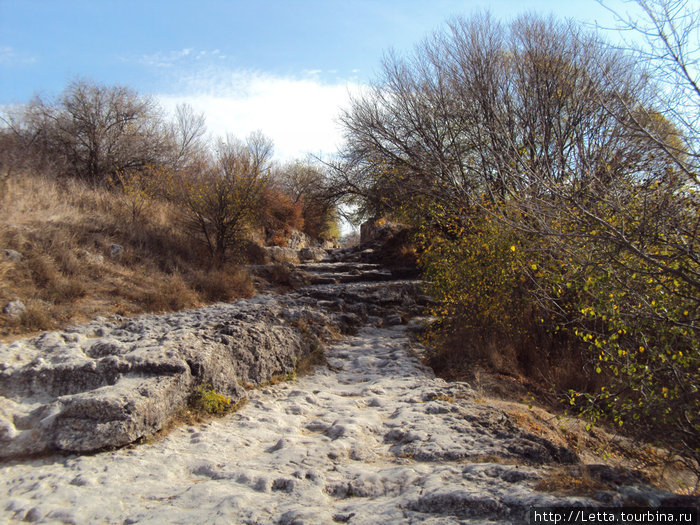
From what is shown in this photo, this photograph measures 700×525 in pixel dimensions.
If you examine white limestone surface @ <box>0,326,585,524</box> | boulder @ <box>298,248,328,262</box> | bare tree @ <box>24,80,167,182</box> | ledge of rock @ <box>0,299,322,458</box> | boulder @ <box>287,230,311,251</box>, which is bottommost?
white limestone surface @ <box>0,326,585,524</box>

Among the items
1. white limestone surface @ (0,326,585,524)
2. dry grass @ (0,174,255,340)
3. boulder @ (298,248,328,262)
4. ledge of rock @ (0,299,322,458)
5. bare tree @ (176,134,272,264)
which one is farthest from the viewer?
boulder @ (298,248,328,262)

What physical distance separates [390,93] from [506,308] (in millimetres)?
7523

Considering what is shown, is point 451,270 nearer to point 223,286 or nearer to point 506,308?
point 506,308

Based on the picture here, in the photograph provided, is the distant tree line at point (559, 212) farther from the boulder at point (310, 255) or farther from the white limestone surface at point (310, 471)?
the boulder at point (310, 255)

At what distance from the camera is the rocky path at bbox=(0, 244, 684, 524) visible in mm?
2207

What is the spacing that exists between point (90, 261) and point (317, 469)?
22.2ft

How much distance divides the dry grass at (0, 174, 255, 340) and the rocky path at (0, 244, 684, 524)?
3.17 metres

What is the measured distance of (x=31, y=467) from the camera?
267 centimetres

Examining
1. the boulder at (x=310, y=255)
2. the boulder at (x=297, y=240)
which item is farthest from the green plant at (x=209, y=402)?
the boulder at (x=297, y=240)

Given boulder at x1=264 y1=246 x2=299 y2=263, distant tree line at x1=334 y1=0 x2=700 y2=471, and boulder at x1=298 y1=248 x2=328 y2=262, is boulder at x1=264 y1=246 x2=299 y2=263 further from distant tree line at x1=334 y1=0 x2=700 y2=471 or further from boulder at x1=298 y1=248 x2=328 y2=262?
distant tree line at x1=334 y1=0 x2=700 y2=471

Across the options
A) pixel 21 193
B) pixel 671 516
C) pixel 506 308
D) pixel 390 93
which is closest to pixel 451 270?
pixel 506 308

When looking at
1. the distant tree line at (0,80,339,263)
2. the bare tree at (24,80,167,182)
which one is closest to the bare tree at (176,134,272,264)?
the distant tree line at (0,80,339,263)

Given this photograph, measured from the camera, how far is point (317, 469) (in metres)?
2.81

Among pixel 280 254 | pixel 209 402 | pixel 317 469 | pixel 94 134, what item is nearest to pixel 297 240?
pixel 280 254
